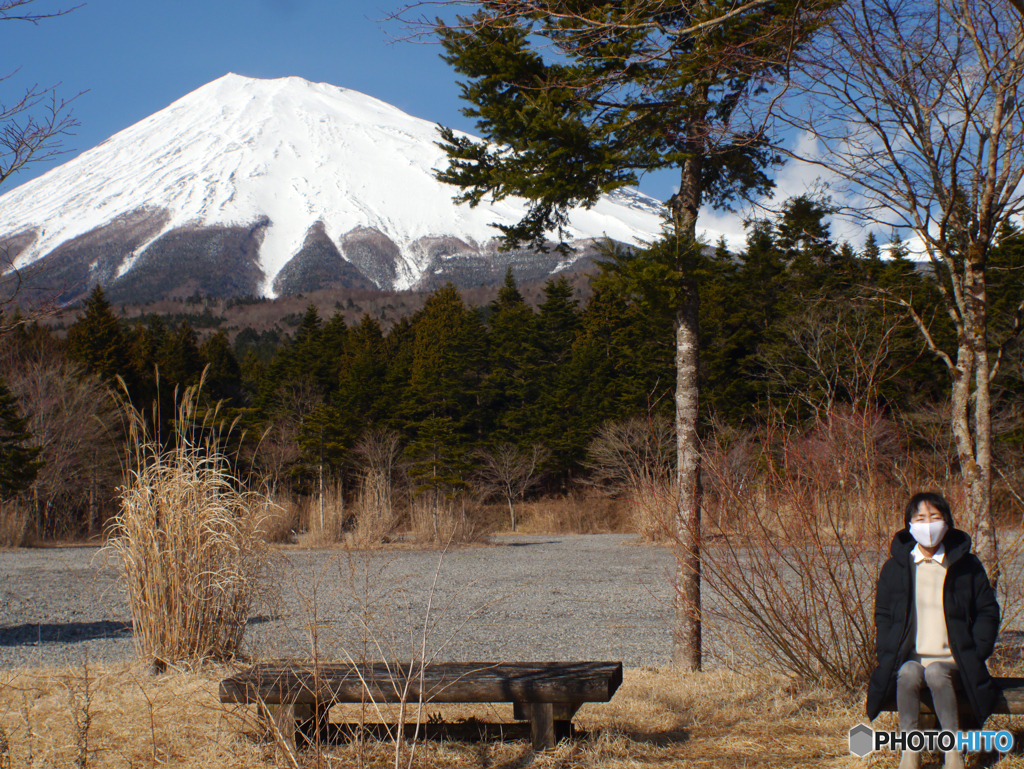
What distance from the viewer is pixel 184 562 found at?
473 centimetres

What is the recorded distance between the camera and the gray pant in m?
3.07

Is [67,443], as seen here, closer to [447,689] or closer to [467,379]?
[467,379]

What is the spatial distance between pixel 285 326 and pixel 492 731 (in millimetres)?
79094

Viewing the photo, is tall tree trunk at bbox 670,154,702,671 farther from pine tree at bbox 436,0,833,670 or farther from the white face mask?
the white face mask

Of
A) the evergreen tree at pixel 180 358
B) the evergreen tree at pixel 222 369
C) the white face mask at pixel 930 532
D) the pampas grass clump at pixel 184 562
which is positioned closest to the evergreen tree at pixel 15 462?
the pampas grass clump at pixel 184 562

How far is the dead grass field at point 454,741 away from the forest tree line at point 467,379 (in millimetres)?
12367

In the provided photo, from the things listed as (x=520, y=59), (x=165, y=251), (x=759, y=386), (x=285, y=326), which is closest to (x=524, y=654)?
(x=520, y=59)

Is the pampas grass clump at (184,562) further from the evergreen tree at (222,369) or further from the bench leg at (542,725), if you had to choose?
the evergreen tree at (222,369)

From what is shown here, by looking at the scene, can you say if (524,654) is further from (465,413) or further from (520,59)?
(465,413)

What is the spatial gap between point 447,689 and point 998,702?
2140mm

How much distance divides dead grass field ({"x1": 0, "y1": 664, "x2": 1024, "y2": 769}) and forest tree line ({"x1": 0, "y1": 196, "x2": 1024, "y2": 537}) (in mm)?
12367

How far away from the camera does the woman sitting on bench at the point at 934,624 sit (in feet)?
9.95

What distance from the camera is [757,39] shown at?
4.31 meters

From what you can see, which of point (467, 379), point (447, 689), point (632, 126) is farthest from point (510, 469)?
point (447, 689)
